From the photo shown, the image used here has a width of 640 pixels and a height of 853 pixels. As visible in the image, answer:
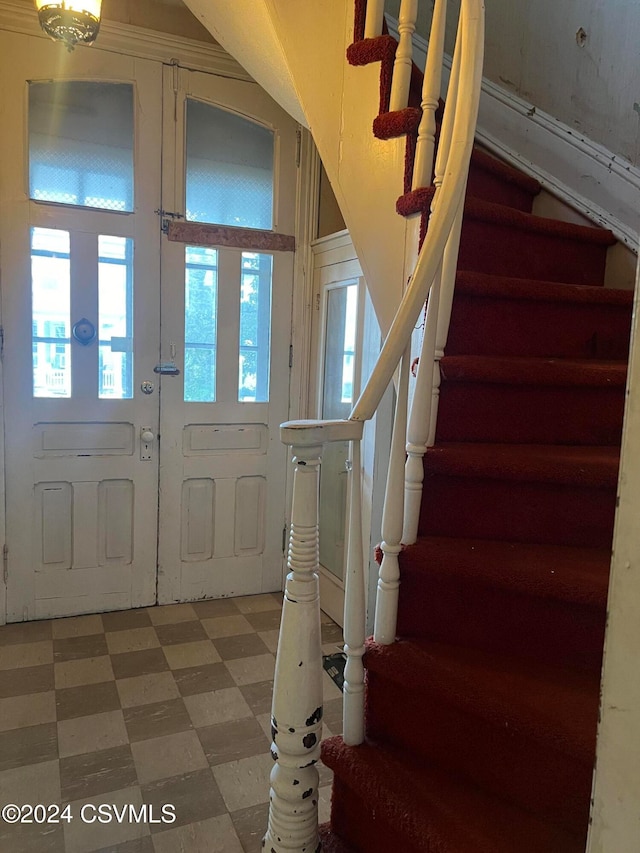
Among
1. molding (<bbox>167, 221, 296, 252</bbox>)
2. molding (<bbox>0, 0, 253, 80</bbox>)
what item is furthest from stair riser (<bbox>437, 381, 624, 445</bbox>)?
molding (<bbox>0, 0, 253, 80</bbox>)

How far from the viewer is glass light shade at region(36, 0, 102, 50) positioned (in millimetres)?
1828

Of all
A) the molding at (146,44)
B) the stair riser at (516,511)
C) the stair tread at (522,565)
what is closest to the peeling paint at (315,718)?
the stair tread at (522,565)

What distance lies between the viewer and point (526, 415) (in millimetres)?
1575

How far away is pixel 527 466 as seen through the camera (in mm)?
1345

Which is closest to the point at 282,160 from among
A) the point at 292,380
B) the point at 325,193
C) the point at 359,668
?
the point at 325,193

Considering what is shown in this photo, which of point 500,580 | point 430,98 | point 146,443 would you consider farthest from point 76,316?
point 500,580

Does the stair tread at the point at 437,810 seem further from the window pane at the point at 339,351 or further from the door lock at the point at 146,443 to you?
the door lock at the point at 146,443

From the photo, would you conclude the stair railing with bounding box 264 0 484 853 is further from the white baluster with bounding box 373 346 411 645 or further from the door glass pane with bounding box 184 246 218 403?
the door glass pane with bounding box 184 246 218 403

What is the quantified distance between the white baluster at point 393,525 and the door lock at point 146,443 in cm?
185

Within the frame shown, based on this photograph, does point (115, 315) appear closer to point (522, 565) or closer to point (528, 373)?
point (528, 373)

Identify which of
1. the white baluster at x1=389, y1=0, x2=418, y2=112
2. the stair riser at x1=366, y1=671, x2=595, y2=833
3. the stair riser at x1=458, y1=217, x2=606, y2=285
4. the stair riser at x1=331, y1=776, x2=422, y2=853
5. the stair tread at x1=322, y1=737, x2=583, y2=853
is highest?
the white baluster at x1=389, y1=0, x2=418, y2=112

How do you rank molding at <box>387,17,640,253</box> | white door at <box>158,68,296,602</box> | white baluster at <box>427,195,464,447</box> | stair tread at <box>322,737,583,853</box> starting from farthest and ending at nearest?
1. white door at <box>158,68,296,602</box>
2. molding at <box>387,17,640,253</box>
3. white baluster at <box>427,195,464,447</box>
4. stair tread at <box>322,737,583,853</box>

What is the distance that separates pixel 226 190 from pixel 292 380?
3.34 feet

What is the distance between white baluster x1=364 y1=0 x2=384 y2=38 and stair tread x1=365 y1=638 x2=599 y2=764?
5.64 ft
